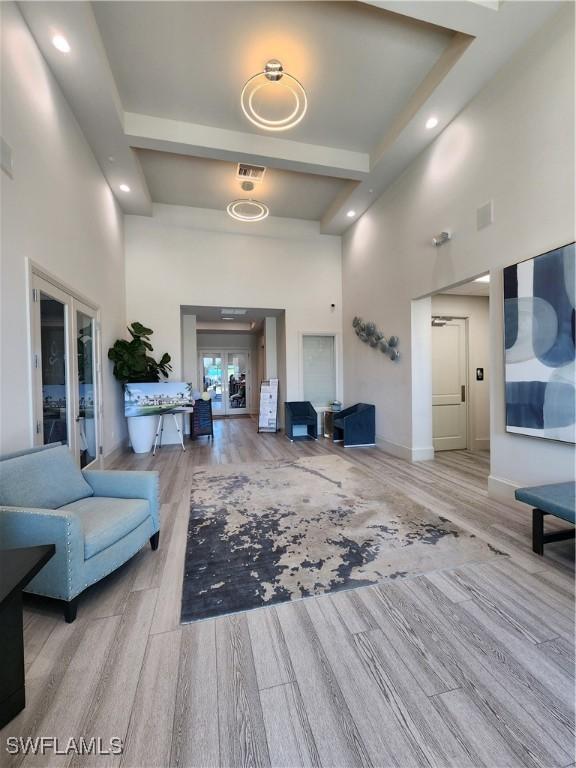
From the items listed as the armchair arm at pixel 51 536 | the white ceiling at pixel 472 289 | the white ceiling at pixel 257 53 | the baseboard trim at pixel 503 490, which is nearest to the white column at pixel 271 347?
the white ceiling at pixel 472 289

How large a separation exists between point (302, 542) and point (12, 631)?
1794 millimetres

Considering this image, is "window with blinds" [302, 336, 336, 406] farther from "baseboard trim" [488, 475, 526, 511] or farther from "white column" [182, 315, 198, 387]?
"baseboard trim" [488, 475, 526, 511]

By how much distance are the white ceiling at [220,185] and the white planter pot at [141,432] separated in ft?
13.9

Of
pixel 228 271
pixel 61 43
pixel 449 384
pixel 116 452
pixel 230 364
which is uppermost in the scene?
pixel 61 43

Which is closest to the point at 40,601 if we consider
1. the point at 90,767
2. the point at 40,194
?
the point at 90,767

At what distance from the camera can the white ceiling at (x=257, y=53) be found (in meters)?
2.97

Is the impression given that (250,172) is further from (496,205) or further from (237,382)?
(237,382)

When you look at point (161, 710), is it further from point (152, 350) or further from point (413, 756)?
point (152, 350)

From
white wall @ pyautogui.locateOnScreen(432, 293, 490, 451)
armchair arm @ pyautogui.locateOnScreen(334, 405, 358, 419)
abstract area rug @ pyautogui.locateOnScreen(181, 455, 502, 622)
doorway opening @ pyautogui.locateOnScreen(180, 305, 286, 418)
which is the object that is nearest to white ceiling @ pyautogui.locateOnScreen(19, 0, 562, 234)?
white wall @ pyautogui.locateOnScreen(432, 293, 490, 451)

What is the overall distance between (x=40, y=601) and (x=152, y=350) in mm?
4941

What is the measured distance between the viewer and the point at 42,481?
213cm

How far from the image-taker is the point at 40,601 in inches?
77.0

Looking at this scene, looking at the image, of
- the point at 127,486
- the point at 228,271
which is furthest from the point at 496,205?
the point at 228,271

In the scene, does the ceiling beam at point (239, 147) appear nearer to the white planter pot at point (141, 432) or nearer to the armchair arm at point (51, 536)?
the white planter pot at point (141, 432)
